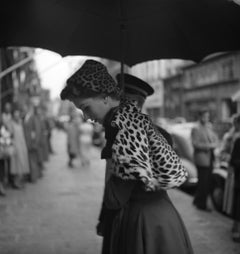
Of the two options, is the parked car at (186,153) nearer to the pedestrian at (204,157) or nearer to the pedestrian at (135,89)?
the pedestrian at (204,157)

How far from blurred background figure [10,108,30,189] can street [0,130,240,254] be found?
12.0 inches

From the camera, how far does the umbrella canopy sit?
3234 mm

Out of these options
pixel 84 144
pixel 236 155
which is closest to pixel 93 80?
pixel 236 155

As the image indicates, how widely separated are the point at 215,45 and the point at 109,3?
1.07m

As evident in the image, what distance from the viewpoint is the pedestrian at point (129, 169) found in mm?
2363

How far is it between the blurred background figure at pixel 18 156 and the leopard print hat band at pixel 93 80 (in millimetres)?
8237

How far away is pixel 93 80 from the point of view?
2.47 meters

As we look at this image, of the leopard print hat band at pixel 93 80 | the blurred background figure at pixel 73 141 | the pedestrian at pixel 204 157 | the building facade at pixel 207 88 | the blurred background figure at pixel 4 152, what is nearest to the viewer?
the leopard print hat band at pixel 93 80

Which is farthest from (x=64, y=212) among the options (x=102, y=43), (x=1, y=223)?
(x=102, y=43)

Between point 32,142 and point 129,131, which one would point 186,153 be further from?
point 129,131

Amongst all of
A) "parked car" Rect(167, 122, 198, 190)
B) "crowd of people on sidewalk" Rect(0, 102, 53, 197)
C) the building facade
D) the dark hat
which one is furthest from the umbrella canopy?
the building facade

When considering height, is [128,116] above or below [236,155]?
above

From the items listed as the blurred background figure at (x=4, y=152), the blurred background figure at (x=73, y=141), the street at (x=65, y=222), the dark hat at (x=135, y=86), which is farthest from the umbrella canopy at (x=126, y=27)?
the blurred background figure at (x=73, y=141)

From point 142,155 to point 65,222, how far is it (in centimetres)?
475
